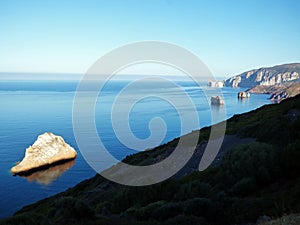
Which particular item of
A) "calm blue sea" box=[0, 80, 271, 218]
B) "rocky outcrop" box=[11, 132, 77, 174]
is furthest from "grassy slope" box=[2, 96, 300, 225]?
"rocky outcrop" box=[11, 132, 77, 174]

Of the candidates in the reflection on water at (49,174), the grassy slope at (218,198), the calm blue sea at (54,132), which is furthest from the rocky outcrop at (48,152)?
the grassy slope at (218,198)

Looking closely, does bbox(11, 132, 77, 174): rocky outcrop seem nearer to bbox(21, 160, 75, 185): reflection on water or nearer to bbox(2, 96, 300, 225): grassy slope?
bbox(21, 160, 75, 185): reflection on water

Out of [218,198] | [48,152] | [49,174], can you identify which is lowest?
[49,174]

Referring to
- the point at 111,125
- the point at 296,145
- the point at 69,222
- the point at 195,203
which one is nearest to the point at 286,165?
the point at 296,145

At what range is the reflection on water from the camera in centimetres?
5174

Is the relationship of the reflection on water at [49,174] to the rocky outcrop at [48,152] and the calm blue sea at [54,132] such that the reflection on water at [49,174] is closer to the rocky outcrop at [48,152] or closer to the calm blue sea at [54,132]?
the calm blue sea at [54,132]

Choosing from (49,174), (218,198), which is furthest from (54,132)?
(218,198)

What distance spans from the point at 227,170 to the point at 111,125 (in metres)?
70.8

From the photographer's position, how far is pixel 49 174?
5534 centimetres

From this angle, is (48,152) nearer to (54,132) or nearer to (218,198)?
(54,132)

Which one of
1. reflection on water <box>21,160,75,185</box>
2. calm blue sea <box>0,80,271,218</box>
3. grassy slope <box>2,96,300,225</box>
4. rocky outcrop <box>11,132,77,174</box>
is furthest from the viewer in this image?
rocky outcrop <box>11,132,77,174</box>

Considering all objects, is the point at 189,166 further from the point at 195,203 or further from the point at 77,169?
the point at 77,169

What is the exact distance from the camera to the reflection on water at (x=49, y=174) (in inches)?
2037

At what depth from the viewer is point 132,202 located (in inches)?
581
